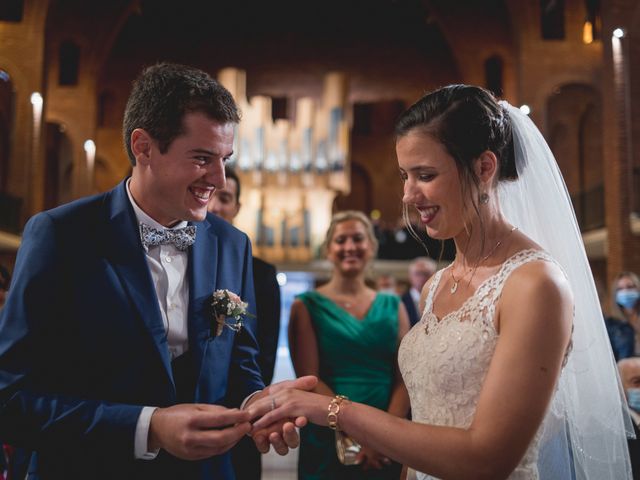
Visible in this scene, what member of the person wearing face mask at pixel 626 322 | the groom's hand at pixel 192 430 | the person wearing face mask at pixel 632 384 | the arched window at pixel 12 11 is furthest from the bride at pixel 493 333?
the arched window at pixel 12 11

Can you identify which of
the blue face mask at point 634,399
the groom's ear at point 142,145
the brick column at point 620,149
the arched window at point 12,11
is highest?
the arched window at point 12,11

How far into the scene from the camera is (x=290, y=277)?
56.4ft

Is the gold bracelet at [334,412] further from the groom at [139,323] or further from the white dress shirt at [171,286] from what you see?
the white dress shirt at [171,286]

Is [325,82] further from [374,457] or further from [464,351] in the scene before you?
[464,351]

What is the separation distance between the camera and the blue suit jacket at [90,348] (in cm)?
187

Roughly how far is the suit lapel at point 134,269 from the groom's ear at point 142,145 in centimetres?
15

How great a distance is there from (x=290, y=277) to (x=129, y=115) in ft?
49.4

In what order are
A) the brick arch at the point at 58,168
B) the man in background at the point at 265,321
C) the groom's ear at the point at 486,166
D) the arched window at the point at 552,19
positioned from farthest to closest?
the brick arch at the point at 58,168 < the arched window at the point at 552,19 < the man in background at the point at 265,321 < the groom's ear at the point at 486,166

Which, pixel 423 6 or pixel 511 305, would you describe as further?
pixel 423 6

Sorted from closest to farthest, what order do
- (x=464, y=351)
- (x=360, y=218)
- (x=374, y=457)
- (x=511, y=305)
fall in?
(x=511, y=305) < (x=464, y=351) < (x=374, y=457) < (x=360, y=218)

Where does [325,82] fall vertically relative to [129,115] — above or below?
above

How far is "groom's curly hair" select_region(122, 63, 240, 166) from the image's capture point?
2.11 metres

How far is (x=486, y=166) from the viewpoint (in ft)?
7.02

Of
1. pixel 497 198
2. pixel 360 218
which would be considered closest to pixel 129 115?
pixel 497 198
